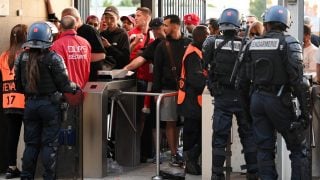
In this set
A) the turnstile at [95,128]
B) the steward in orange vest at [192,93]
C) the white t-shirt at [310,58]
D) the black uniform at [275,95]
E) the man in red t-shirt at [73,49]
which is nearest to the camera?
the black uniform at [275,95]

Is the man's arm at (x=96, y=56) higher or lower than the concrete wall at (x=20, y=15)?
lower

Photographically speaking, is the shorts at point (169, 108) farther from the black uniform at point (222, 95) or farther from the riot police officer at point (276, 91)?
the riot police officer at point (276, 91)

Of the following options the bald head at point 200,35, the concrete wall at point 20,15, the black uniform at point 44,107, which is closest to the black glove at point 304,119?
the bald head at point 200,35

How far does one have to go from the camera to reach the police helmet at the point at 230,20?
829 cm

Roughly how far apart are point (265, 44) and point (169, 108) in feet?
8.30

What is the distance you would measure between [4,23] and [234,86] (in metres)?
3.35

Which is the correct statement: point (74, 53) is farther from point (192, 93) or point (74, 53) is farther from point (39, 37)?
point (192, 93)

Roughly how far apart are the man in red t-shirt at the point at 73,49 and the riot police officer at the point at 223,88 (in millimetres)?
1645

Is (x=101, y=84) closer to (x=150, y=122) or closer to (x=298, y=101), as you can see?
(x=150, y=122)

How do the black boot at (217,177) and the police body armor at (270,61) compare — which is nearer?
the police body armor at (270,61)

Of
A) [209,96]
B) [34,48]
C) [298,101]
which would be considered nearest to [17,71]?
[34,48]

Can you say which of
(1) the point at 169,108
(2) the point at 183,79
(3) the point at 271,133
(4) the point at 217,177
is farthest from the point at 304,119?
(1) the point at 169,108

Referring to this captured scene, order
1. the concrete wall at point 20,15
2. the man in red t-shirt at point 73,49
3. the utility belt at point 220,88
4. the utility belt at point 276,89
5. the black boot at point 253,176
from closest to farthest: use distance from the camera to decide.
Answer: the utility belt at point 276,89 < the utility belt at point 220,88 < the black boot at point 253,176 < the man in red t-shirt at point 73,49 < the concrete wall at point 20,15

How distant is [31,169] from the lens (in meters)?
8.29
